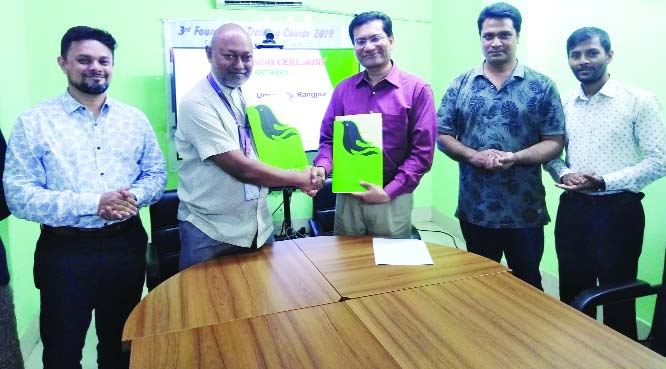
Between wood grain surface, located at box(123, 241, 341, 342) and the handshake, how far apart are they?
11.8 inches

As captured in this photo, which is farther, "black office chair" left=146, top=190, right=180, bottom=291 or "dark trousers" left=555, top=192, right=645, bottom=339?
"black office chair" left=146, top=190, right=180, bottom=291

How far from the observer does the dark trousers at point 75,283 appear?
65.5 inches

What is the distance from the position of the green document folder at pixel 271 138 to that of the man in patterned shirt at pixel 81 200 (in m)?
0.51

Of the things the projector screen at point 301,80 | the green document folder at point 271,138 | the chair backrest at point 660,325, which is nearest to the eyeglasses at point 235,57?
the green document folder at point 271,138

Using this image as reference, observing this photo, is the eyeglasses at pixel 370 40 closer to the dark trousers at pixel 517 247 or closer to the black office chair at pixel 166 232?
the dark trousers at pixel 517 247

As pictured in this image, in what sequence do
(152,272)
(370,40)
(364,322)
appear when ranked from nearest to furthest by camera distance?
(364,322), (370,40), (152,272)

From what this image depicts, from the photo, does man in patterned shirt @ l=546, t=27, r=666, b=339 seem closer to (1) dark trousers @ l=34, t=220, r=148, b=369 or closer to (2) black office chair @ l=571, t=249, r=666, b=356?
(2) black office chair @ l=571, t=249, r=666, b=356

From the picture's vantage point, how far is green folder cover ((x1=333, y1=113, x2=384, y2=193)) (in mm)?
1798

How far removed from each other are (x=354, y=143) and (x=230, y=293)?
0.79 metres

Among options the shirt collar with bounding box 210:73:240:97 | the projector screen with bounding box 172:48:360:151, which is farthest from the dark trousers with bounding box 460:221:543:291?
the projector screen with bounding box 172:48:360:151

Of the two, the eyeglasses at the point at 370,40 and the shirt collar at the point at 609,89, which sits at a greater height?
the eyeglasses at the point at 370,40

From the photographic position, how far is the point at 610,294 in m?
1.41

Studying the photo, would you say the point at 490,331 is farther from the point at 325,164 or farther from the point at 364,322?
the point at 325,164

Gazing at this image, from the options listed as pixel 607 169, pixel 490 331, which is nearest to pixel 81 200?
pixel 490 331
